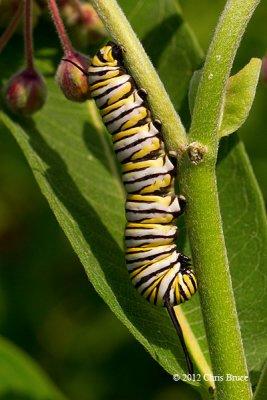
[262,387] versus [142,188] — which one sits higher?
[142,188]

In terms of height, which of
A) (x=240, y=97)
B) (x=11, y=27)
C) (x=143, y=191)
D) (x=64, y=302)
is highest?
(x=11, y=27)

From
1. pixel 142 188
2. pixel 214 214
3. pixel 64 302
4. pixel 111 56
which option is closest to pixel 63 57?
pixel 111 56

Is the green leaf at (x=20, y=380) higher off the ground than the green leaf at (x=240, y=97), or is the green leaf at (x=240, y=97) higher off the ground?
the green leaf at (x=240, y=97)

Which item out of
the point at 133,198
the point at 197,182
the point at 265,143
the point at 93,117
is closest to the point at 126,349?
the point at 265,143

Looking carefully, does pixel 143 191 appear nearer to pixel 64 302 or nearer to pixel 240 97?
pixel 240 97

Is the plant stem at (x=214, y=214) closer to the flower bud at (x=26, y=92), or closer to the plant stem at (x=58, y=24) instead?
the plant stem at (x=58, y=24)

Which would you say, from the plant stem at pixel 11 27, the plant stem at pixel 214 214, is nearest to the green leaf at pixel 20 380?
the plant stem at pixel 11 27

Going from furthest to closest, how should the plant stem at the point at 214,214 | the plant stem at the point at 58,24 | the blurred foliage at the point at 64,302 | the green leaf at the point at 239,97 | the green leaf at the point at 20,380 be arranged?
the blurred foliage at the point at 64,302, the green leaf at the point at 20,380, the plant stem at the point at 58,24, the green leaf at the point at 239,97, the plant stem at the point at 214,214
